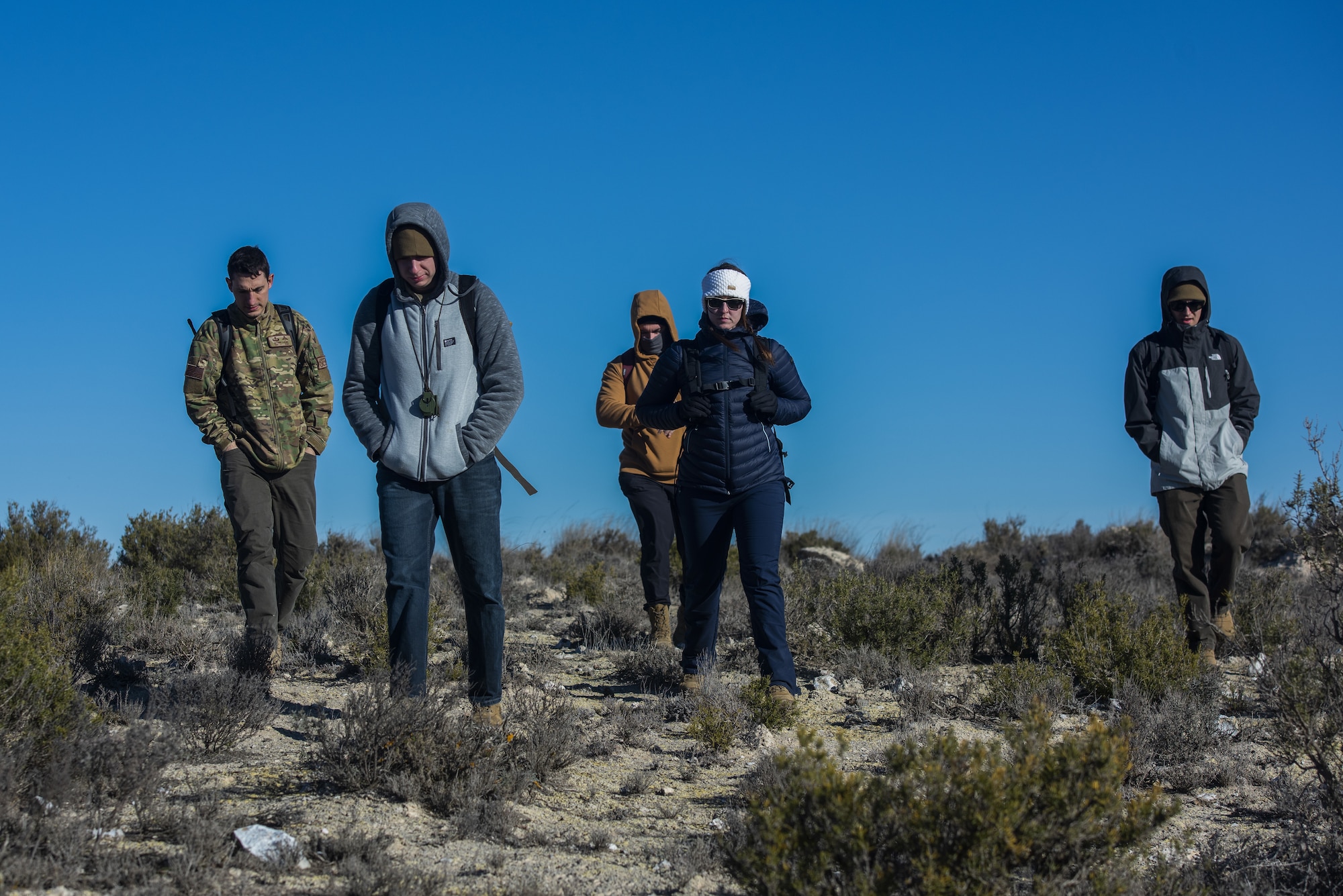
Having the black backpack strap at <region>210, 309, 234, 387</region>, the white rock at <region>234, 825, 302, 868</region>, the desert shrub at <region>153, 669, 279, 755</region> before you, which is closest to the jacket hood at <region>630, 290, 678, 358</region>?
the black backpack strap at <region>210, 309, 234, 387</region>

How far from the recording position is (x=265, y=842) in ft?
10.4

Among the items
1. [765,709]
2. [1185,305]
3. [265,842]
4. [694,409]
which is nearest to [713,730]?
[765,709]

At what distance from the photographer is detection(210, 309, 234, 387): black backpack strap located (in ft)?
18.8

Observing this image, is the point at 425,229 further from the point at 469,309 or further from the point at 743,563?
the point at 743,563

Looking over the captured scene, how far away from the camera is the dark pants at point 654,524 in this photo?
7.26m

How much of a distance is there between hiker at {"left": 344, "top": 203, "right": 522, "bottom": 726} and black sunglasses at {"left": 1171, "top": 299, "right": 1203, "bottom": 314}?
423 centimetres

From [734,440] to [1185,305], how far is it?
3.16m

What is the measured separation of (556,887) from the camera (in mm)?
3090

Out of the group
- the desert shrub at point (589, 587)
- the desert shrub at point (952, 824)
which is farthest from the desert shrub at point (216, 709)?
the desert shrub at point (589, 587)

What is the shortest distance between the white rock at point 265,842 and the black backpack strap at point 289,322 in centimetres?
327

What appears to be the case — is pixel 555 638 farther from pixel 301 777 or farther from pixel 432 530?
pixel 301 777

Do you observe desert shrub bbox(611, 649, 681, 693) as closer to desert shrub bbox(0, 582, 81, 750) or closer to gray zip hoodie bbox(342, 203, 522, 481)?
gray zip hoodie bbox(342, 203, 522, 481)

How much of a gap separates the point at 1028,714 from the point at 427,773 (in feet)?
6.59

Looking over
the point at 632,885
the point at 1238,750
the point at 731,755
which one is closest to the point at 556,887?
the point at 632,885
